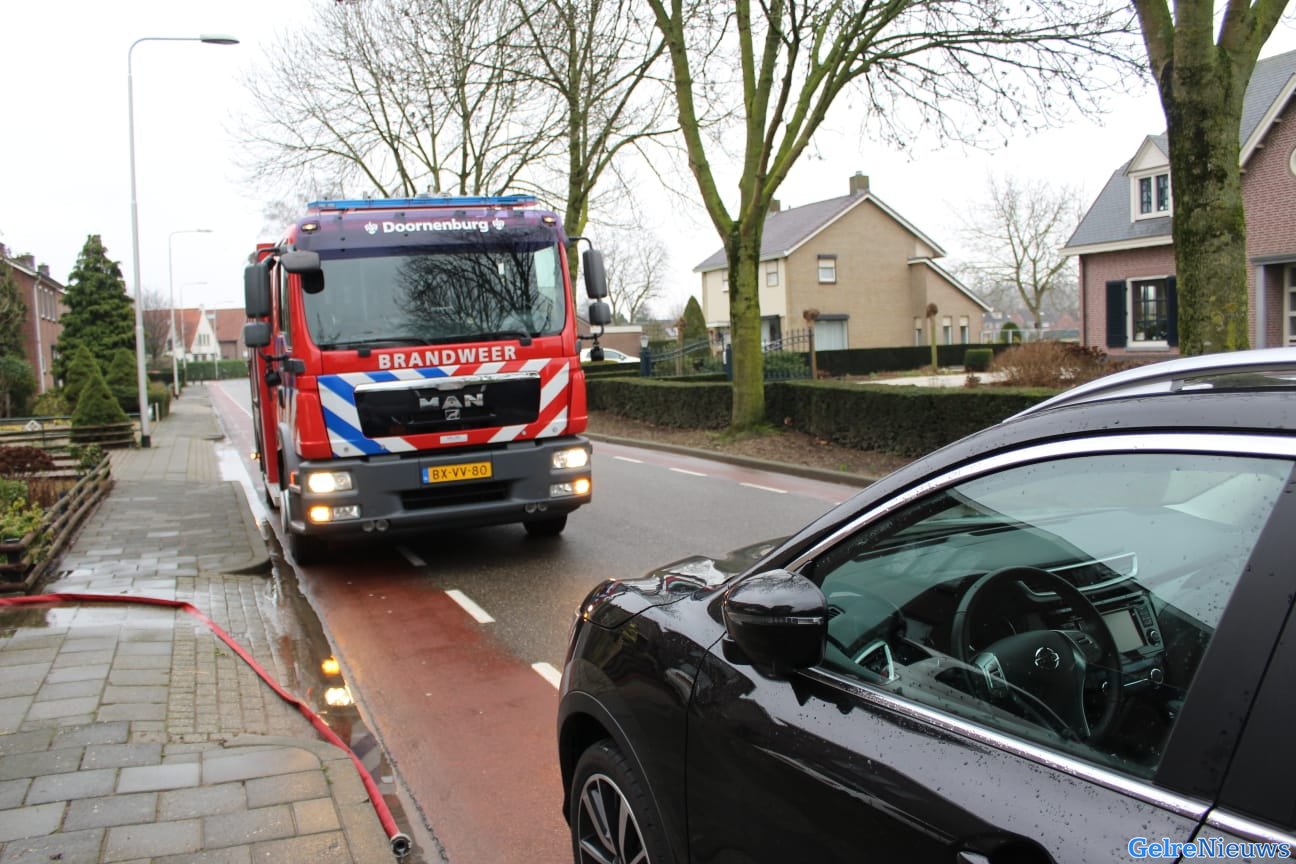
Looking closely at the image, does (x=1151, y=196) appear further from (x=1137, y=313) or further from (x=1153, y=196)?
(x=1137, y=313)

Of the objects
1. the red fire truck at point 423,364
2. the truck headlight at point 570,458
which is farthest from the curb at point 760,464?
the red fire truck at point 423,364

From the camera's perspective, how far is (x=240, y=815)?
11.7 feet

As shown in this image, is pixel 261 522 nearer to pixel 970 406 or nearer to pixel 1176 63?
pixel 970 406

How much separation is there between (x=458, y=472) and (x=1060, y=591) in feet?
20.8

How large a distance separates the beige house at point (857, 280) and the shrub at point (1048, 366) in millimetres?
24774

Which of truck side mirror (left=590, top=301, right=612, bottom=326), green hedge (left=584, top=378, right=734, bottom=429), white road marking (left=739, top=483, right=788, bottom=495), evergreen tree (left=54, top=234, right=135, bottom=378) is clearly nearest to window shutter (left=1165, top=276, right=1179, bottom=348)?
green hedge (left=584, top=378, right=734, bottom=429)

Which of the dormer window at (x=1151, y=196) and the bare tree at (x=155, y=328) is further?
the bare tree at (x=155, y=328)

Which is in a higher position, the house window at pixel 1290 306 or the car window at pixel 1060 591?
the house window at pixel 1290 306

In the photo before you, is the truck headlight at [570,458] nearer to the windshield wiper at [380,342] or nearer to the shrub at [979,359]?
the windshield wiper at [380,342]

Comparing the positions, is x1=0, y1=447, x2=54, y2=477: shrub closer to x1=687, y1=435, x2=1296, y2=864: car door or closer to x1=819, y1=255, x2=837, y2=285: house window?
x1=687, y1=435, x2=1296, y2=864: car door

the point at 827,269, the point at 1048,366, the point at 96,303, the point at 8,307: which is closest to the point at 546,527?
the point at 1048,366

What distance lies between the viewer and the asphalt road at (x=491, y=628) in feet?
13.4

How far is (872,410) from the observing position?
1450 cm

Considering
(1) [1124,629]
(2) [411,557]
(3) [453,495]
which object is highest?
(1) [1124,629]
